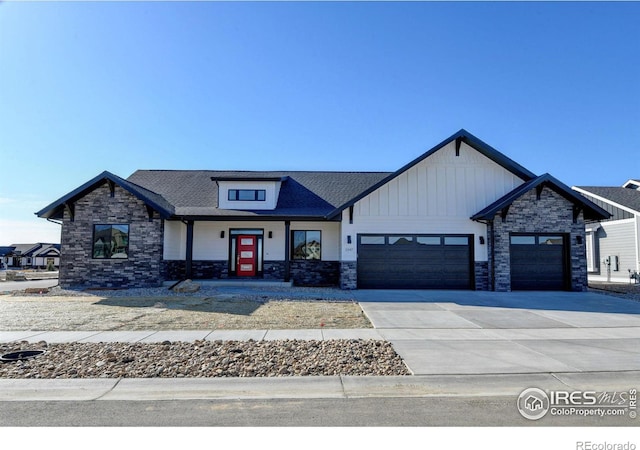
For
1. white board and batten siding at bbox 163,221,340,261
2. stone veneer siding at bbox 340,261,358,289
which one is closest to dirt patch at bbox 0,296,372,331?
stone veneer siding at bbox 340,261,358,289

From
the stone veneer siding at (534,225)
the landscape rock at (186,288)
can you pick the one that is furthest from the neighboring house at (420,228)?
the landscape rock at (186,288)

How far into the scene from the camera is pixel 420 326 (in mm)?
8430

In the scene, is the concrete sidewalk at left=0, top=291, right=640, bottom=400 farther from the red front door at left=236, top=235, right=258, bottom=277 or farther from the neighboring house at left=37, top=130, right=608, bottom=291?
the red front door at left=236, top=235, right=258, bottom=277

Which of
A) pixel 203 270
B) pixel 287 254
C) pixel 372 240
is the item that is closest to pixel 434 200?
pixel 372 240

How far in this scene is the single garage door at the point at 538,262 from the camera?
48.9 ft

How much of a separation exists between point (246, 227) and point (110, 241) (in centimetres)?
558

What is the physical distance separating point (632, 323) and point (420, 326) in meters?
4.99

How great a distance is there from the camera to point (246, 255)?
17375 mm

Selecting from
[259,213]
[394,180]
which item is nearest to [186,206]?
[259,213]

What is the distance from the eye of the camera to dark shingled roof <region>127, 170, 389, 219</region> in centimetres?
1688

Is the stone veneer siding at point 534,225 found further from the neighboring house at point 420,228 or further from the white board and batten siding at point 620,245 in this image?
the white board and batten siding at point 620,245

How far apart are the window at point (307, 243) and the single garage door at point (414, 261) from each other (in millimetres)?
2599
